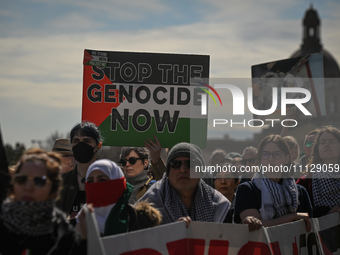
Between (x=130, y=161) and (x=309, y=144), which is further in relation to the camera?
(x=309, y=144)

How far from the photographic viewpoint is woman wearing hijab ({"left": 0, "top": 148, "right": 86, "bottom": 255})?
8.57 ft

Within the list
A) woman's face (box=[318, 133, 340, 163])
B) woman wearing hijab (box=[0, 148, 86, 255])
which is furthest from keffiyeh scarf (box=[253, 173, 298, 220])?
woman wearing hijab (box=[0, 148, 86, 255])

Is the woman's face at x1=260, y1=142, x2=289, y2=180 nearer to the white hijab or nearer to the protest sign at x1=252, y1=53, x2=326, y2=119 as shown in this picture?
the white hijab

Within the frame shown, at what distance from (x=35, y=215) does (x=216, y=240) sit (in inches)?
62.0

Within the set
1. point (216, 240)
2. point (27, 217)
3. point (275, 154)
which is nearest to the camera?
point (27, 217)

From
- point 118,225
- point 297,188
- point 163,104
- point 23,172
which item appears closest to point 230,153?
point 163,104

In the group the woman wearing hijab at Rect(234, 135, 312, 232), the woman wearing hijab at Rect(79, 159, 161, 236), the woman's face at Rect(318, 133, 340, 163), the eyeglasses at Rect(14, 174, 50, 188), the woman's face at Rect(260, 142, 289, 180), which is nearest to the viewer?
the eyeglasses at Rect(14, 174, 50, 188)

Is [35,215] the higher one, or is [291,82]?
[291,82]

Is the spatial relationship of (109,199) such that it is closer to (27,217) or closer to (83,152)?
(27,217)

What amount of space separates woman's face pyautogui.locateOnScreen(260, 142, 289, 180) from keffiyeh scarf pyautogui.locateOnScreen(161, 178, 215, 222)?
2.30 ft

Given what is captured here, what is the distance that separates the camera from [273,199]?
421cm

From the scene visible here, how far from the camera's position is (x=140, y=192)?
16.5ft

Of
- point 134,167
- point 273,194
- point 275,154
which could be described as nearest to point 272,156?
point 275,154

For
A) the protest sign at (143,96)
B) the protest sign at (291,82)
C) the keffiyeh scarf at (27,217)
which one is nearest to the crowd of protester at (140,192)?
the keffiyeh scarf at (27,217)
